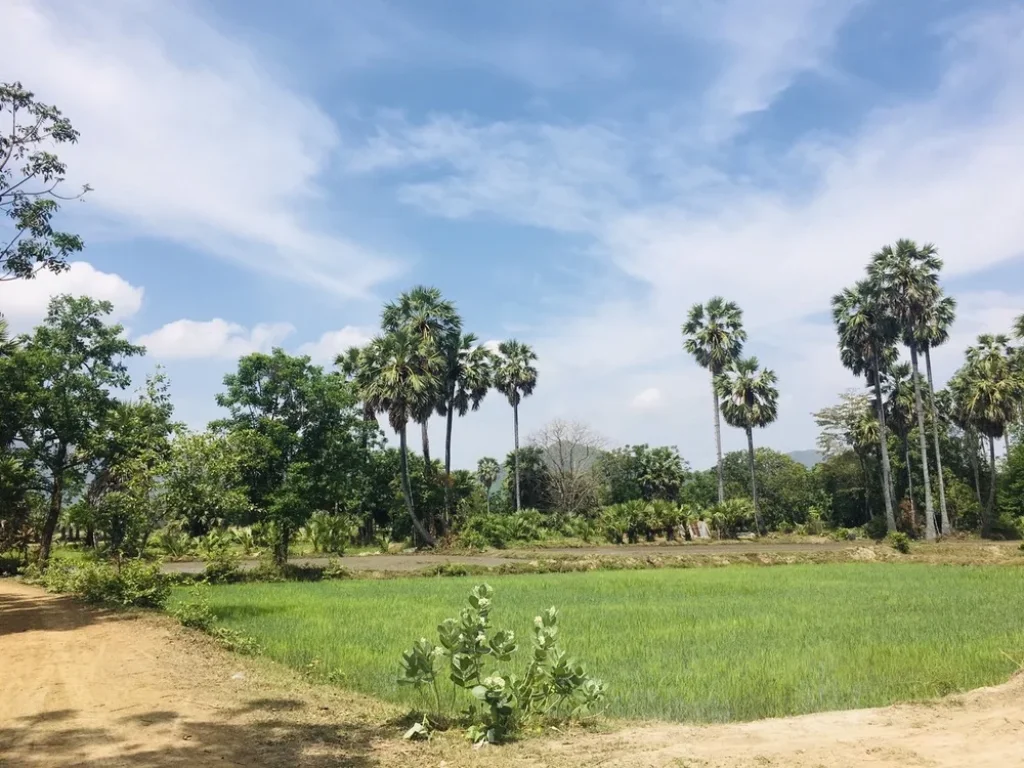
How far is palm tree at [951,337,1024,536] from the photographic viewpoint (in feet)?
146

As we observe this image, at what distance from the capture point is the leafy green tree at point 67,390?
25562mm

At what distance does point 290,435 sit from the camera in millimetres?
27281

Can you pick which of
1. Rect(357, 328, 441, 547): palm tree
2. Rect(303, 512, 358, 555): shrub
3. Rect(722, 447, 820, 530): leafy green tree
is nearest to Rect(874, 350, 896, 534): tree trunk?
Rect(722, 447, 820, 530): leafy green tree

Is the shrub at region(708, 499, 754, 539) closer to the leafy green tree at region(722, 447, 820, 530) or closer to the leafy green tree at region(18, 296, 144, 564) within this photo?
the leafy green tree at region(722, 447, 820, 530)

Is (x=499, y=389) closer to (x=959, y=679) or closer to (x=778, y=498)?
(x=778, y=498)

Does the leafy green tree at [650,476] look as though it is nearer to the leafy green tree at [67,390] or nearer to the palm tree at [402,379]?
the palm tree at [402,379]

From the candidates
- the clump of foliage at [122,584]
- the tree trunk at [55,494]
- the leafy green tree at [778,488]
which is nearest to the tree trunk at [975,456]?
the leafy green tree at [778,488]

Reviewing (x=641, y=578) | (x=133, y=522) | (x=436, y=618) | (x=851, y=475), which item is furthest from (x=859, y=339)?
(x=133, y=522)

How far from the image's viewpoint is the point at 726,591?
21562mm

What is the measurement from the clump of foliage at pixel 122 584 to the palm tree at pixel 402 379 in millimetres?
22951

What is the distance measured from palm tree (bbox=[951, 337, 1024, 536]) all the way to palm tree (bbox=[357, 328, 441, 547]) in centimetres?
3438

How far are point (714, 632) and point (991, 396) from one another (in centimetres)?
4113

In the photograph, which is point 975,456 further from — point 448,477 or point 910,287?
point 448,477

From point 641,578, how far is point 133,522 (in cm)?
1753
